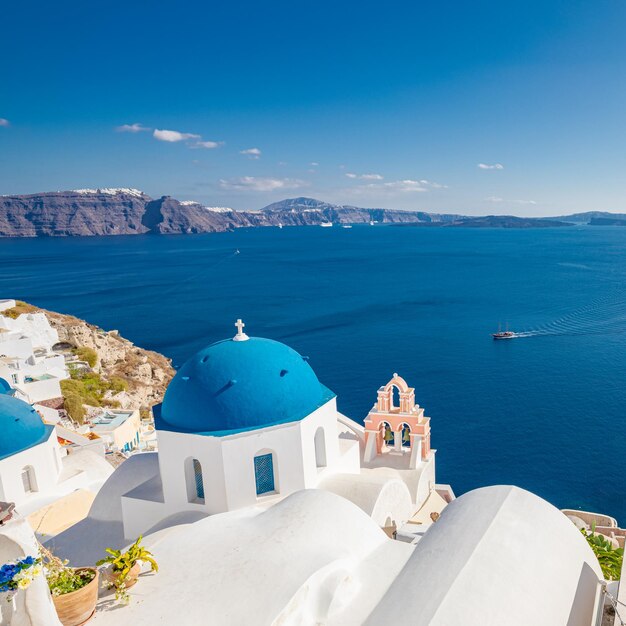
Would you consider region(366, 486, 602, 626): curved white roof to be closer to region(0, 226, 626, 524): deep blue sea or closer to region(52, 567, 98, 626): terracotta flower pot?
region(52, 567, 98, 626): terracotta flower pot

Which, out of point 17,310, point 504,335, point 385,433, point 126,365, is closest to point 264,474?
point 385,433

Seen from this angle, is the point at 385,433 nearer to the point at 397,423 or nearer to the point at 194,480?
the point at 397,423

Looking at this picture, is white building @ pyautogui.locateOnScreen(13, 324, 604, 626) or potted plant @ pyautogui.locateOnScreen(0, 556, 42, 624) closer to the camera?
potted plant @ pyautogui.locateOnScreen(0, 556, 42, 624)

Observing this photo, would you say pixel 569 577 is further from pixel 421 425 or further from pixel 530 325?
pixel 530 325

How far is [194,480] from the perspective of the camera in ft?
36.2

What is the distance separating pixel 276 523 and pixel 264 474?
3.04 metres

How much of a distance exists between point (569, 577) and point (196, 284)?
85.1 meters

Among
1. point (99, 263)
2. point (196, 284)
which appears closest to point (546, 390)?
point (196, 284)

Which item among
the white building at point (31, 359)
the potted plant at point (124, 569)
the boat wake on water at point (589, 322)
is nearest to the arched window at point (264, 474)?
Answer: the potted plant at point (124, 569)

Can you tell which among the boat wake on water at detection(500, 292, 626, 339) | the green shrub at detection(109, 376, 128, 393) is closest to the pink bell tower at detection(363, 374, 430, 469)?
the green shrub at detection(109, 376, 128, 393)

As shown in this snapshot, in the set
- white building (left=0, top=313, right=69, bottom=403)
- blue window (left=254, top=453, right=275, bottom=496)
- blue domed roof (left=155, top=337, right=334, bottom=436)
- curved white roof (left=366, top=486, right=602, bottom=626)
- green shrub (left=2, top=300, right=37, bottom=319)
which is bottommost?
white building (left=0, top=313, right=69, bottom=403)

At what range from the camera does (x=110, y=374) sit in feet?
122

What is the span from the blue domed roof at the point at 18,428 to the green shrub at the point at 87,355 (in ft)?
75.6

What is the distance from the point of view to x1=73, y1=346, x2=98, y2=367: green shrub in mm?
36688
